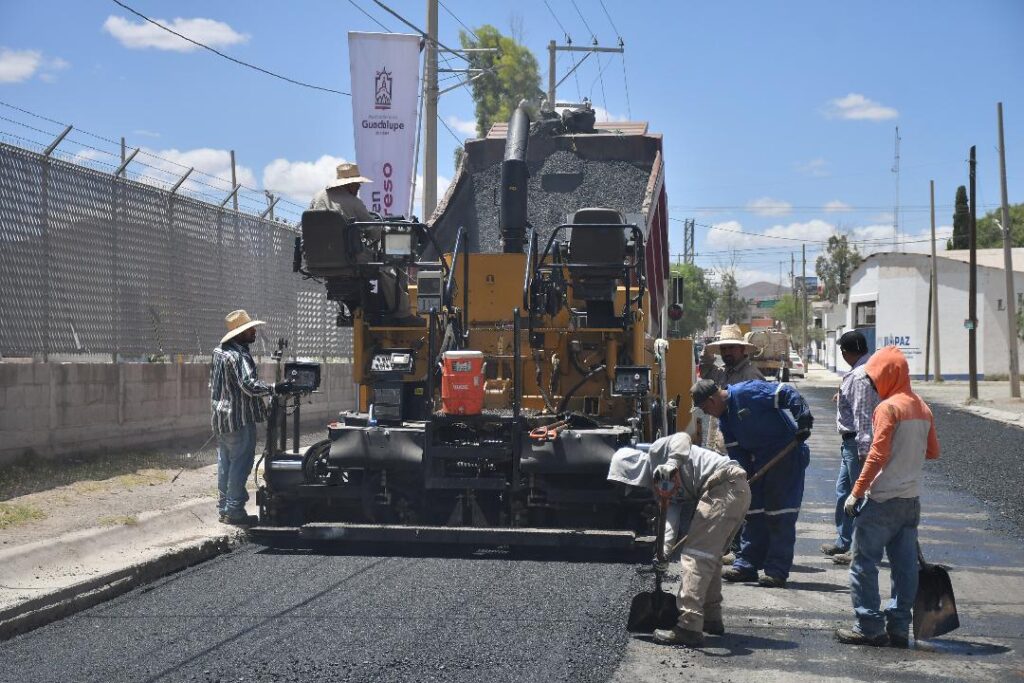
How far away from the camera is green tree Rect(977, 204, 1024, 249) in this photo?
72.7m

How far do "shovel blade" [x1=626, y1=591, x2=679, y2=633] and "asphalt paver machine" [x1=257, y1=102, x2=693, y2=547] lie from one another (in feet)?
5.19

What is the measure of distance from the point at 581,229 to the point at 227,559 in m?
3.48

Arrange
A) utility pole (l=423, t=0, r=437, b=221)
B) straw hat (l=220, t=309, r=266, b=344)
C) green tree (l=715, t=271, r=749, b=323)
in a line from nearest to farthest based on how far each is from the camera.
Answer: straw hat (l=220, t=309, r=266, b=344), utility pole (l=423, t=0, r=437, b=221), green tree (l=715, t=271, r=749, b=323)

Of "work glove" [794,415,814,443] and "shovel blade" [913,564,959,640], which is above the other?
"work glove" [794,415,814,443]

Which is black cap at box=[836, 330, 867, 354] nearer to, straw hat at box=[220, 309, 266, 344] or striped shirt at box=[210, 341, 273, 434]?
striped shirt at box=[210, 341, 273, 434]

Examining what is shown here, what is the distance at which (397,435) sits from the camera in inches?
327

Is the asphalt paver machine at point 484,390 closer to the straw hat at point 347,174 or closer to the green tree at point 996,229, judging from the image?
the straw hat at point 347,174

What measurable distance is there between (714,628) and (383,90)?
38.2ft

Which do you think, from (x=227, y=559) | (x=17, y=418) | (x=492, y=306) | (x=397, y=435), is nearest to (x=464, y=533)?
(x=397, y=435)

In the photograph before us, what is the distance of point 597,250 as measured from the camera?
883 centimetres

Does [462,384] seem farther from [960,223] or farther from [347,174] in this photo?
[960,223]

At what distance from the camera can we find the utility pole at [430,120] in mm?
19094

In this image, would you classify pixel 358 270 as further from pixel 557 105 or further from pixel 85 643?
pixel 557 105

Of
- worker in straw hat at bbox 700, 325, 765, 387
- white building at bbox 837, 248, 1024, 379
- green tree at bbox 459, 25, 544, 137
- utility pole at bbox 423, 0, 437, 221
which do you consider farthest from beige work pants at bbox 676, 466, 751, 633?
white building at bbox 837, 248, 1024, 379
